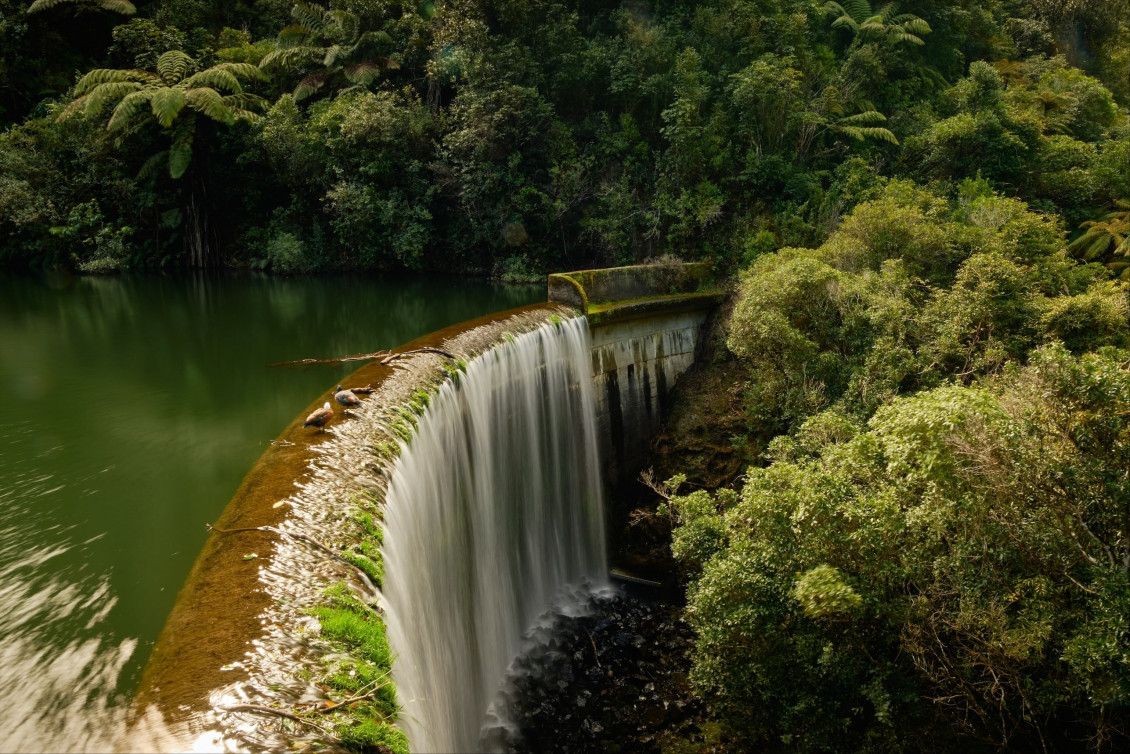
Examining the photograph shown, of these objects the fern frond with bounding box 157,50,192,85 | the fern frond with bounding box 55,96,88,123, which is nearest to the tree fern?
the fern frond with bounding box 157,50,192,85

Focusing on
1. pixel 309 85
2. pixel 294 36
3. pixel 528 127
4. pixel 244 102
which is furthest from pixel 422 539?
pixel 294 36

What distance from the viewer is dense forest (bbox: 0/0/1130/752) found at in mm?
6312

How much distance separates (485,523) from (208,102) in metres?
22.5

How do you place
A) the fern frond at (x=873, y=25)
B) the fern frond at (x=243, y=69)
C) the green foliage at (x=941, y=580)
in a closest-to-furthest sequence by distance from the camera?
the green foliage at (x=941, y=580) → the fern frond at (x=873, y=25) → the fern frond at (x=243, y=69)

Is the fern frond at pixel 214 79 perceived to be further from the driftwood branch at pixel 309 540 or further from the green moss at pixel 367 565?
the green moss at pixel 367 565

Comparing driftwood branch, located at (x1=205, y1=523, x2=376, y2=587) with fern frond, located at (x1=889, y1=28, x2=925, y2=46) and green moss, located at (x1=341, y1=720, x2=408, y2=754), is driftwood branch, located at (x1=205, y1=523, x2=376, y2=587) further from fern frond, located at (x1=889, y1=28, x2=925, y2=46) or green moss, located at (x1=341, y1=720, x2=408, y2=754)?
fern frond, located at (x1=889, y1=28, x2=925, y2=46)

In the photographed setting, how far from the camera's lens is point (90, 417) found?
32.6ft

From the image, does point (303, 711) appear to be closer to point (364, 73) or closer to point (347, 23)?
point (364, 73)

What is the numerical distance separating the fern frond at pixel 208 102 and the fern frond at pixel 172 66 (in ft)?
5.69

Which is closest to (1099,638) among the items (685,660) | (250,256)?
(685,660)

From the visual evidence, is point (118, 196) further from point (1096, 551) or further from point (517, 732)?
point (1096, 551)

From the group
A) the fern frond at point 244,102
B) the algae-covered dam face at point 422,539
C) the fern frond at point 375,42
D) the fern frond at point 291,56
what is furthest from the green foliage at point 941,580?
the fern frond at point 291,56

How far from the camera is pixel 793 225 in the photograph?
61.8 feet

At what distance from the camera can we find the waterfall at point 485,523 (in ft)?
21.3
